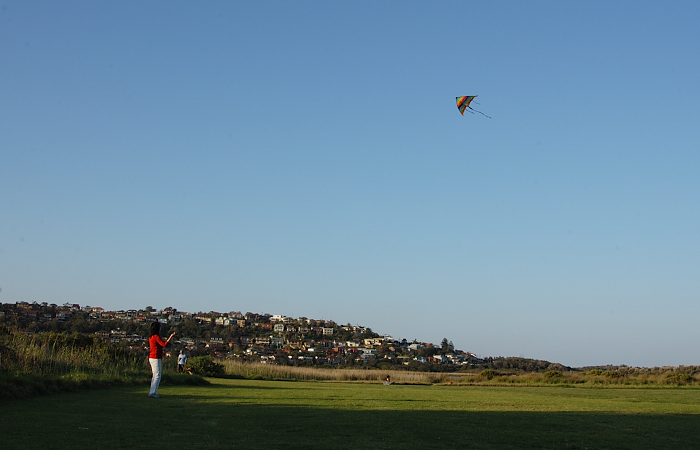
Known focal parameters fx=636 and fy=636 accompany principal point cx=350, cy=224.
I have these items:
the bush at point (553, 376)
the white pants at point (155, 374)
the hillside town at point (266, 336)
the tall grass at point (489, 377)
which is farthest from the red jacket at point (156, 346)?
the hillside town at point (266, 336)

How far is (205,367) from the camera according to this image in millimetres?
36625

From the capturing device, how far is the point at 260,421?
9.93m

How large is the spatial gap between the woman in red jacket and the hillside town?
54059 mm

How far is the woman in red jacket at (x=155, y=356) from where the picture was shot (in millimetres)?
14219

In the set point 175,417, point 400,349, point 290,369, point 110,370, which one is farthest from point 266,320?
point 175,417

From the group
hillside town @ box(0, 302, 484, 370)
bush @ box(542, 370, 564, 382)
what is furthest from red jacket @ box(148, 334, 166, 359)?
hillside town @ box(0, 302, 484, 370)

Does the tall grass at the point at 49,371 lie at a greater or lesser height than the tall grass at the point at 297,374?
greater

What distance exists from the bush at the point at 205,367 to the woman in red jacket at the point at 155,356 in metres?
22.0

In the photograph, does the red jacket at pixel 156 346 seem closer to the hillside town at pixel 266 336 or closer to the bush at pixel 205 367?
the bush at pixel 205 367

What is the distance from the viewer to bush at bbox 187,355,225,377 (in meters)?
35.8

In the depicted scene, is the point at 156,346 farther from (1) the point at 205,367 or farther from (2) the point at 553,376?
(2) the point at 553,376

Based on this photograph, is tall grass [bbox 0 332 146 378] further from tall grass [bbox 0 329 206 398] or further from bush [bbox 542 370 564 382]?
bush [bbox 542 370 564 382]

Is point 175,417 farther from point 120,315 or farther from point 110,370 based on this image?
point 120,315

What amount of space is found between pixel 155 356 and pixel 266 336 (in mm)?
102163
